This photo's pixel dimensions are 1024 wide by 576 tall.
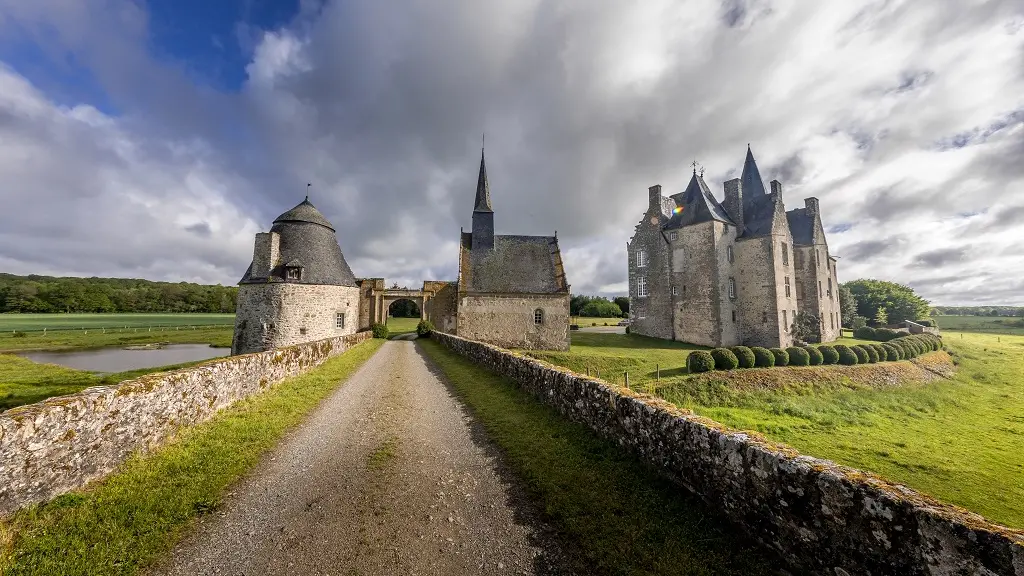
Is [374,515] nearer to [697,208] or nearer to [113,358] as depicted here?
[697,208]

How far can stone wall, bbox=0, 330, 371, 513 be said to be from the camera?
4312 millimetres

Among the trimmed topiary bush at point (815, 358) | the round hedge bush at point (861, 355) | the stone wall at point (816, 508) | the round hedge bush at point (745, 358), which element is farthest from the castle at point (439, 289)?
the stone wall at point (816, 508)

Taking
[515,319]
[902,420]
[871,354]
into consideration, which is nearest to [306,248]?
[515,319]

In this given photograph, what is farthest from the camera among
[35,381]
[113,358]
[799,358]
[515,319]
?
[113,358]

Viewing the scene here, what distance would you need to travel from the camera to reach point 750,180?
3625cm

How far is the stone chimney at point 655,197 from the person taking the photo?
34469 millimetres

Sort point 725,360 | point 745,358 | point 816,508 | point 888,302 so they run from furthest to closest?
point 888,302 → point 745,358 → point 725,360 → point 816,508

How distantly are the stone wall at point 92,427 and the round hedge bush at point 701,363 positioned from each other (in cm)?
1943

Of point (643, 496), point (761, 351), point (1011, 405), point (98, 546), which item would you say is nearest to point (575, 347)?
point (761, 351)

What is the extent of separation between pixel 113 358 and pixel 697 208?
4971cm

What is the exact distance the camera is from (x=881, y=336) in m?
33.9

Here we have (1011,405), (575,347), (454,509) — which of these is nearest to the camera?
(454,509)

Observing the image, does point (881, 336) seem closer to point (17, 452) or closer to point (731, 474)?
point (731, 474)

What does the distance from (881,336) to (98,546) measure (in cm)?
4841
